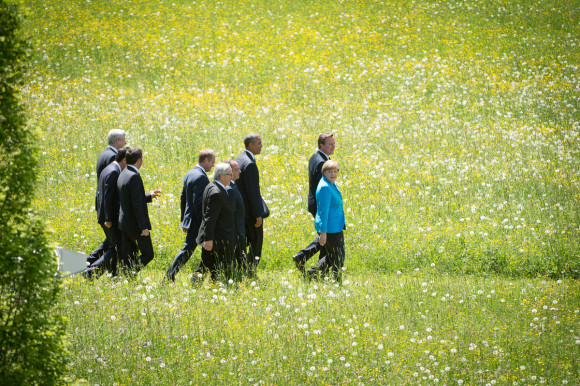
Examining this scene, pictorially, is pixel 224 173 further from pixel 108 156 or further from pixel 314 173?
pixel 108 156

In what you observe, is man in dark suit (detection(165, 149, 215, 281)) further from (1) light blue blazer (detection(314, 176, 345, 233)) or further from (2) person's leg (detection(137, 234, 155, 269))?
(1) light blue blazer (detection(314, 176, 345, 233))

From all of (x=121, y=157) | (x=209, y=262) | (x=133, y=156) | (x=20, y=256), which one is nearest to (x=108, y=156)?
(x=121, y=157)

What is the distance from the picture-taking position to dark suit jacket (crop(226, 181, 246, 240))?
383 inches

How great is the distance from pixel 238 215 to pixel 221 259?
2.43ft

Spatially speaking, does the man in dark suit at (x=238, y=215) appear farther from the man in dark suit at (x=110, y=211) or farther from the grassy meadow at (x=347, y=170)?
the man in dark suit at (x=110, y=211)

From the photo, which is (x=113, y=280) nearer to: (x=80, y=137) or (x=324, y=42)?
(x=80, y=137)

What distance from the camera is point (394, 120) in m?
18.6

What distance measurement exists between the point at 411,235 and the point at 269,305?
14.5 feet

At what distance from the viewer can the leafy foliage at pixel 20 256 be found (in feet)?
17.7

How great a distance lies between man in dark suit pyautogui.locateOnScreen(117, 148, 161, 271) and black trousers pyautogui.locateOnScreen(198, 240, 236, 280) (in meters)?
0.94

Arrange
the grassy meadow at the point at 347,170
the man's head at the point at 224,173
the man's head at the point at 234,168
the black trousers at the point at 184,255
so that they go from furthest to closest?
the black trousers at the point at 184,255 < the man's head at the point at 234,168 < the man's head at the point at 224,173 < the grassy meadow at the point at 347,170

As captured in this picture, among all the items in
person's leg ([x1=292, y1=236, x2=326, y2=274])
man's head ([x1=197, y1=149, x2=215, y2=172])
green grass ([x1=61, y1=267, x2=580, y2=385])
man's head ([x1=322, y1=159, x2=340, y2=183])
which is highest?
man's head ([x1=197, y1=149, x2=215, y2=172])

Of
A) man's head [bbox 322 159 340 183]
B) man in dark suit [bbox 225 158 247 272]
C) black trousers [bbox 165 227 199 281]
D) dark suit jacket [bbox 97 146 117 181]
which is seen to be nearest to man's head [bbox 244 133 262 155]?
man in dark suit [bbox 225 158 247 272]

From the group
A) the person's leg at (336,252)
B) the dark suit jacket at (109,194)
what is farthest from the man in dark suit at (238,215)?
the dark suit jacket at (109,194)
